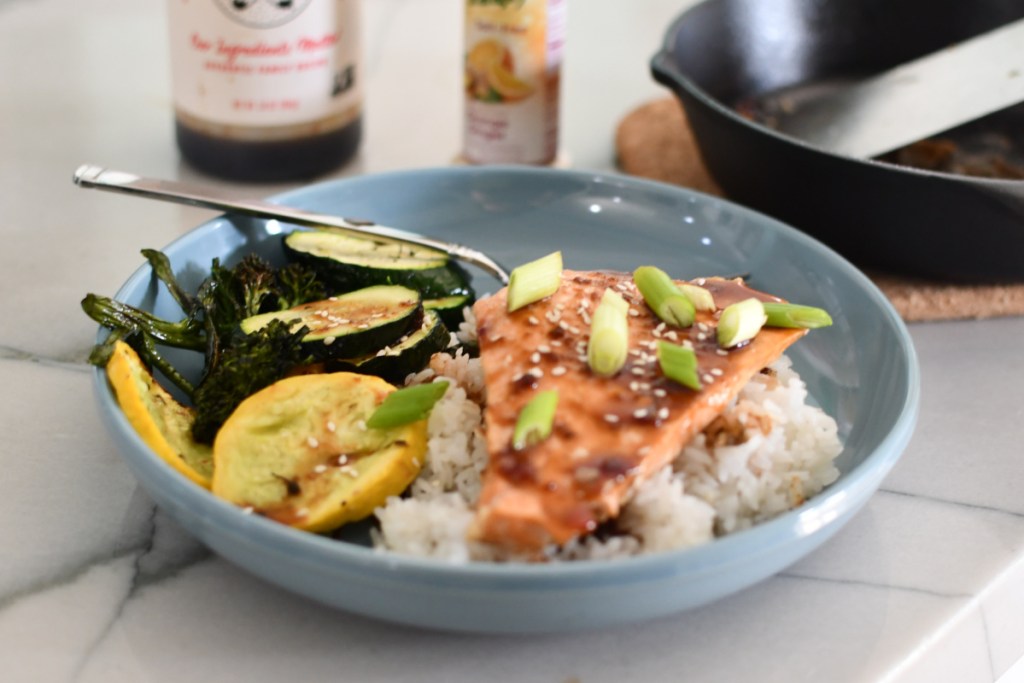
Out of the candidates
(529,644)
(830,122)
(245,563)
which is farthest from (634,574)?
(830,122)

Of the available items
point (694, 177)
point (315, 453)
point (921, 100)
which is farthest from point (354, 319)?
point (921, 100)

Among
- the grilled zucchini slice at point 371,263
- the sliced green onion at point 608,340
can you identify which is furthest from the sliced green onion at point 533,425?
the grilled zucchini slice at point 371,263

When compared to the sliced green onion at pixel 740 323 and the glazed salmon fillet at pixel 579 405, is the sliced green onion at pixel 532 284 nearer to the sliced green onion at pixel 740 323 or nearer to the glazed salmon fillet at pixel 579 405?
the glazed salmon fillet at pixel 579 405

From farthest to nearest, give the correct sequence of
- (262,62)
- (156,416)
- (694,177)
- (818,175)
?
(694,177)
(262,62)
(818,175)
(156,416)

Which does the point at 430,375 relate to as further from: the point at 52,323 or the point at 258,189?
the point at 258,189

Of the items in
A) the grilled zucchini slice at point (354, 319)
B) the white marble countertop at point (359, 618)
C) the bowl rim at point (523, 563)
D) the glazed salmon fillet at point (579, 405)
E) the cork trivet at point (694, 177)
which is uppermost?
the glazed salmon fillet at point (579, 405)

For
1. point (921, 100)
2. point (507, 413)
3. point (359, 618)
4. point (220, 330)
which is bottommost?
point (359, 618)

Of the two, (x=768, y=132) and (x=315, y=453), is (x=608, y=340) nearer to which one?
(x=315, y=453)
